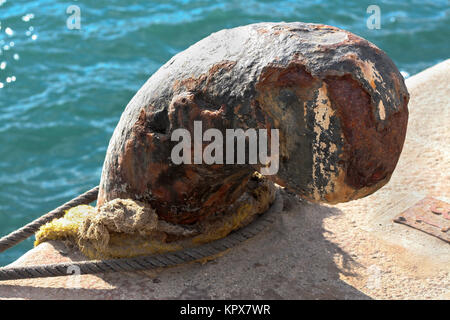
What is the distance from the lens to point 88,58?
7.38m

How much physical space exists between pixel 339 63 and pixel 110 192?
1.20 meters

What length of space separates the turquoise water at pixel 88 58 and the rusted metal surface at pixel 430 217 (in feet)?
11.4

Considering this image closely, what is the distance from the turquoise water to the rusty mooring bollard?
332 centimetres

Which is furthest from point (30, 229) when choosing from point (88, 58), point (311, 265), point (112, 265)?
point (88, 58)

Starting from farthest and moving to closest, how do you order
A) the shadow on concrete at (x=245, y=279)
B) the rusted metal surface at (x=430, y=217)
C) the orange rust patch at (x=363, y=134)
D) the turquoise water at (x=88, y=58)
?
the turquoise water at (x=88, y=58), the rusted metal surface at (x=430, y=217), the shadow on concrete at (x=245, y=279), the orange rust patch at (x=363, y=134)

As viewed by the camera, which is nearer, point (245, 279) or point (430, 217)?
point (245, 279)

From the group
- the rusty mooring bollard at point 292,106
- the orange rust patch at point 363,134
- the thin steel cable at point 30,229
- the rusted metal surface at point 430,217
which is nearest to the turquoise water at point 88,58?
the thin steel cable at point 30,229

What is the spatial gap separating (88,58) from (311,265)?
5.16 m

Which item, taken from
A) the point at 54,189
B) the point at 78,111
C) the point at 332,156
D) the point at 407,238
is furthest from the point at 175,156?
the point at 78,111

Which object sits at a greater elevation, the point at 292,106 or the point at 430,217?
the point at 292,106

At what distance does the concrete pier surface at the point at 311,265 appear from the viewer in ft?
8.91

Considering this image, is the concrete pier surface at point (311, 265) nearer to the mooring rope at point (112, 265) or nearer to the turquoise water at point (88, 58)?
the mooring rope at point (112, 265)

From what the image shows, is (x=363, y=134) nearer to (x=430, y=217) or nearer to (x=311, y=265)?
(x=311, y=265)

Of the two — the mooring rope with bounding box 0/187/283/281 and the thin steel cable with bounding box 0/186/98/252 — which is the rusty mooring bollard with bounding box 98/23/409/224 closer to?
the mooring rope with bounding box 0/187/283/281
